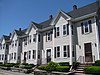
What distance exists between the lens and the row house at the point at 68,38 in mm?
Result: 21002

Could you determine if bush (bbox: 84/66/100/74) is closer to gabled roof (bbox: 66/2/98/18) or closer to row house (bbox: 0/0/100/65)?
row house (bbox: 0/0/100/65)

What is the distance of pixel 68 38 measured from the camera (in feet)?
78.2

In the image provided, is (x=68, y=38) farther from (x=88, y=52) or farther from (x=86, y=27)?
(x=88, y=52)

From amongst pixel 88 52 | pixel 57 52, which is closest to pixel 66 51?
pixel 57 52

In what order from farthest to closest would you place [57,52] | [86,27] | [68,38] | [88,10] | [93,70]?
[57,52] → [68,38] → [88,10] → [86,27] → [93,70]

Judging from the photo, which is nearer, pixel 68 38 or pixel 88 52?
pixel 88 52

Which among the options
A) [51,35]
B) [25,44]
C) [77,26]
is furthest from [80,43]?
[25,44]

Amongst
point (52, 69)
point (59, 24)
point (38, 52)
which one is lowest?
point (52, 69)

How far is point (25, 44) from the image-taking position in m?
36.3

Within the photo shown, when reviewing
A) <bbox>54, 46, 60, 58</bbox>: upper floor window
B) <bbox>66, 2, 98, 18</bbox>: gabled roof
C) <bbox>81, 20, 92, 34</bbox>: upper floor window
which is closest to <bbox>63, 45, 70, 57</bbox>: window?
<bbox>54, 46, 60, 58</bbox>: upper floor window

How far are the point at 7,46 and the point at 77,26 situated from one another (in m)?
28.6

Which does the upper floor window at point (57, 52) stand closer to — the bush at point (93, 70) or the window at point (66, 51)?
the window at point (66, 51)

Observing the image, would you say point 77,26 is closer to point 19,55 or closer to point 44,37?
point 44,37

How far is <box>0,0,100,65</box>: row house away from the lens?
68.9 feet
